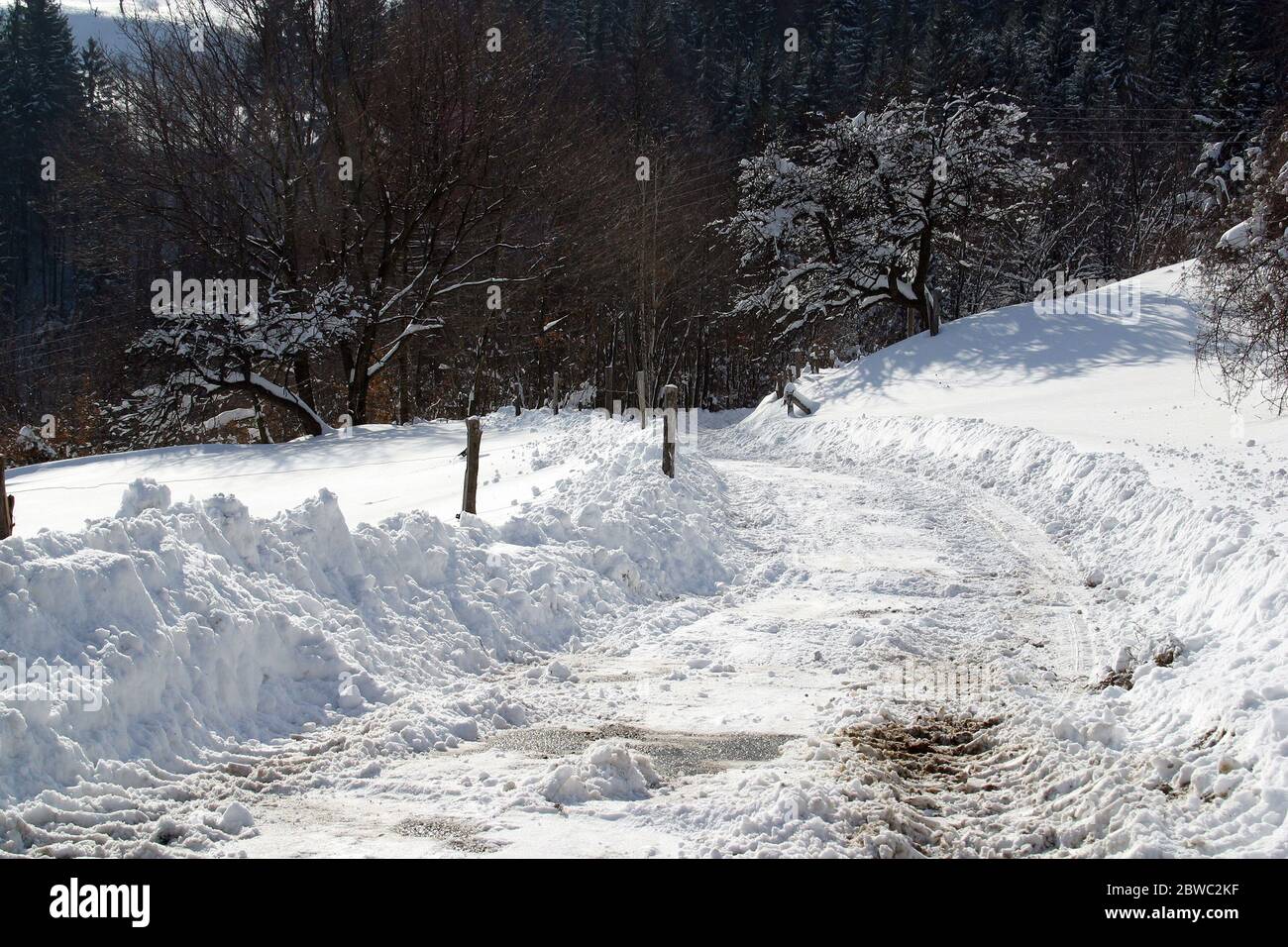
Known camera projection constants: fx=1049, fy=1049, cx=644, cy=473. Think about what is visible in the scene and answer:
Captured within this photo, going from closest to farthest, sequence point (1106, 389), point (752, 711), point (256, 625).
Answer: point (256, 625) → point (752, 711) → point (1106, 389)

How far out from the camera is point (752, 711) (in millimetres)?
7402

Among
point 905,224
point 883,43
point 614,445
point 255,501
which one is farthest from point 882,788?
point 883,43

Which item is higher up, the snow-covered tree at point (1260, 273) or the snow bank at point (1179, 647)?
the snow-covered tree at point (1260, 273)

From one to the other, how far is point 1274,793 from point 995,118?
99.3 feet

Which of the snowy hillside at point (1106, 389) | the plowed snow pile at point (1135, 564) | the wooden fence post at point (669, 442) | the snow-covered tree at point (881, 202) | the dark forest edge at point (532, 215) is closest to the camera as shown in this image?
the plowed snow pile at point (1135, 564)

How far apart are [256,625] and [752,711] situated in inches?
138

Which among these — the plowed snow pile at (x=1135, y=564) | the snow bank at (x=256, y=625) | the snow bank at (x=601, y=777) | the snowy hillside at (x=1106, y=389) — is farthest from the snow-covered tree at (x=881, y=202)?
the snow bank at (x=601, y=777)

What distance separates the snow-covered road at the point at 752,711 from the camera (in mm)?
5352

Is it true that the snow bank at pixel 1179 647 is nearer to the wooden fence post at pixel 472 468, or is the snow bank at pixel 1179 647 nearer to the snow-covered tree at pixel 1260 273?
the snow-covered tree at pixel 1260 273

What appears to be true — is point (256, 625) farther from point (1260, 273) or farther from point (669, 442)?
point (1260, 273)

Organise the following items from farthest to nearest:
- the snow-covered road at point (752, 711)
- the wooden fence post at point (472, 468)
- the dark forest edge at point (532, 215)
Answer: the dark forest edge at point (532, 215) → the wooden fence post at point (472, 468) → the snow-covered road at point (752, 711)

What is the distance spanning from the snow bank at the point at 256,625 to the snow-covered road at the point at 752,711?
53cm

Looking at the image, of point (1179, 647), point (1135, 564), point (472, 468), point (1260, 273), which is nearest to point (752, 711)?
point (1179, 647)
